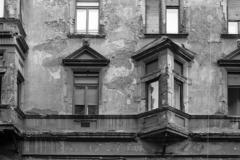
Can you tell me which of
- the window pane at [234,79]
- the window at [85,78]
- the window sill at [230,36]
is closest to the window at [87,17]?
the window at [85,78]

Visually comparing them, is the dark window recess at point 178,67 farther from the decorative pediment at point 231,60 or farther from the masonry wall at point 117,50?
the decorative pediment at point 231,60

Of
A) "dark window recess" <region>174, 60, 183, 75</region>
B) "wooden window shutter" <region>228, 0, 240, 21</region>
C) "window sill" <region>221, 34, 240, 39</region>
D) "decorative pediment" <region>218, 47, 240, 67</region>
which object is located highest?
"wooden window shutter" <region>228, 0, 240, 21</region>

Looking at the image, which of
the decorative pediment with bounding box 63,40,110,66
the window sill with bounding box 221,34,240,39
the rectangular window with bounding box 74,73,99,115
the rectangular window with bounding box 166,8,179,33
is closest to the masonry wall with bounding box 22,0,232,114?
the window sill with bounding box 221,34,240,39

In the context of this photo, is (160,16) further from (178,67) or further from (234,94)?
(234,94)

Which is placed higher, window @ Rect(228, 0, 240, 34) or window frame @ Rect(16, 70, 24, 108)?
window @ Rect(228, 0, 240, 34)

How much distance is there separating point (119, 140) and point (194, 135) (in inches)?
108

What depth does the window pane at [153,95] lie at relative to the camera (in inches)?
1143

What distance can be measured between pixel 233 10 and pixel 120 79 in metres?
5.17

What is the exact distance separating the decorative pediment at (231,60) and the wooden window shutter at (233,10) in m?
1.47

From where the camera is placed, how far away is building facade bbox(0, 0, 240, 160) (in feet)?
93.5

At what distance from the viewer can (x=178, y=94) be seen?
2931cm

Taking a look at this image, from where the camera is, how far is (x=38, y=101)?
96.6ft

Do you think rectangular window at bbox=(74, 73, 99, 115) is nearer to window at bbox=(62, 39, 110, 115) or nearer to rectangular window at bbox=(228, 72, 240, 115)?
Answer: window at bbox=(62, 39, 110, 115)

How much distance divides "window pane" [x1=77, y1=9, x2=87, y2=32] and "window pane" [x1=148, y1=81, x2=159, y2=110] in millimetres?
3523
